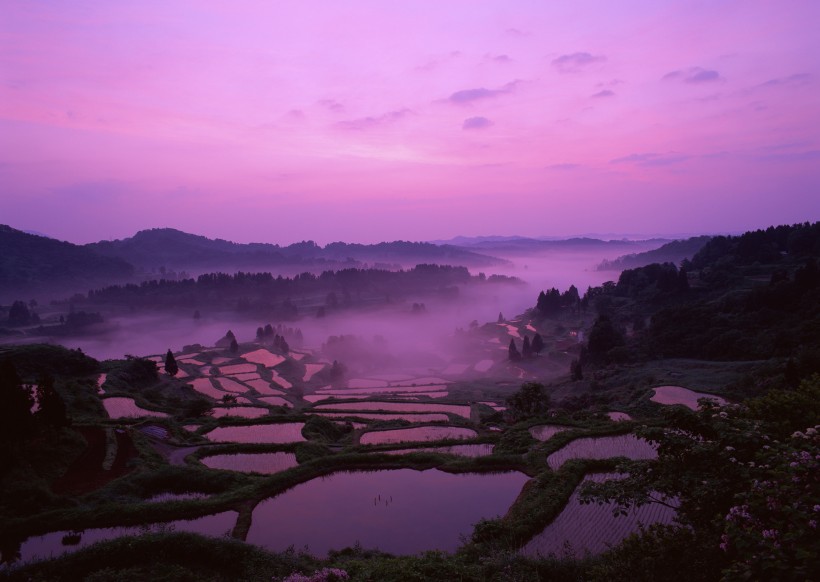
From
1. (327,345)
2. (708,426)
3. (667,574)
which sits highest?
(708,426)

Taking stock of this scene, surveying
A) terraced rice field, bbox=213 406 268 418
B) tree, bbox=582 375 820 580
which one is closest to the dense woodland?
tree, bbox=582 375 820 580

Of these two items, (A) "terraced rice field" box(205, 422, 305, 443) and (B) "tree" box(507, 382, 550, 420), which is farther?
(B) "tree" box(507, 382, 550, 420)

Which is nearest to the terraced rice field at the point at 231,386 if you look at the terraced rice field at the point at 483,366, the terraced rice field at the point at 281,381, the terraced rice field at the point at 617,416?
the terraced rice field at the point at 281,381

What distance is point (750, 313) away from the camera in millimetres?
77062

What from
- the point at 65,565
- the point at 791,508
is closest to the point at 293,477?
the point at 65,565

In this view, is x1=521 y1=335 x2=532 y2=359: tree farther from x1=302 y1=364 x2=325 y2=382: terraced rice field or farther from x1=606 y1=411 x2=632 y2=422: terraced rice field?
x1=606 y1=411 x2=632 y2=422: terraced rice field

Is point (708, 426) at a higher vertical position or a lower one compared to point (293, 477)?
higher

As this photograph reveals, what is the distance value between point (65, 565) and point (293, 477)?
1101 cm

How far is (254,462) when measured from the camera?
30.0m

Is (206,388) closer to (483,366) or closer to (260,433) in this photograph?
(260,433)

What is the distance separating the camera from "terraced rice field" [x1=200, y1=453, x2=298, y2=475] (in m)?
28.4

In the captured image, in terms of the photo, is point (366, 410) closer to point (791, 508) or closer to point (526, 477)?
point (526, 477)

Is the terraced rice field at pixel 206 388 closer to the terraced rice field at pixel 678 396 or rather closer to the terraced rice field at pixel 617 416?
the terraced rice field at pixel 617 416

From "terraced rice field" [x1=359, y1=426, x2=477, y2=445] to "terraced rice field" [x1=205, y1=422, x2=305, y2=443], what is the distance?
17.2 feet
